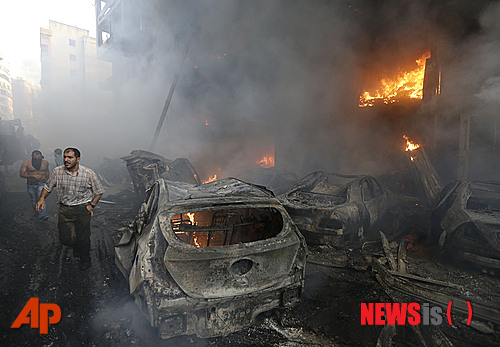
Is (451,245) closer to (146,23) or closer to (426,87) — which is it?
(426,87)

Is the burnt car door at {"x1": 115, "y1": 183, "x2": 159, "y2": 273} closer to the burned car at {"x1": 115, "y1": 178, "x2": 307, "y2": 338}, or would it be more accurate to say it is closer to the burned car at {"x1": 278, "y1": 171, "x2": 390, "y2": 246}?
the burned car at {"x1": 115, "y1": 178, "x2": 307, "y2": 338}

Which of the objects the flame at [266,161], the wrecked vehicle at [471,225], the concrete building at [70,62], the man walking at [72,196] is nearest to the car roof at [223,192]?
the man walking at [72,196]

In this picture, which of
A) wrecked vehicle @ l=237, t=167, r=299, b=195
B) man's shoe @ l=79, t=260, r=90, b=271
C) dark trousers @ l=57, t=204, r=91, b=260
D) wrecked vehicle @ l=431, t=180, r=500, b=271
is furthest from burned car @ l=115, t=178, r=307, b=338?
wrecked vehicle @ l=237, t=167, r=299, b=195

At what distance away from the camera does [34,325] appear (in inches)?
105

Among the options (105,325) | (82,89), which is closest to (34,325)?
(105,325)

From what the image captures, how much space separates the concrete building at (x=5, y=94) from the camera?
3372 centimetres

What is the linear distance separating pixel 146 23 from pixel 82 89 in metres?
23.7

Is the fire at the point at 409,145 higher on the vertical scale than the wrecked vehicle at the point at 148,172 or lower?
higher

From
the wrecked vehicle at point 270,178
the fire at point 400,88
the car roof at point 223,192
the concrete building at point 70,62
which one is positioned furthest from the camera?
the concrete building at point 70,62

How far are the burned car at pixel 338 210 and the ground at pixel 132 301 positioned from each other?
333 mm

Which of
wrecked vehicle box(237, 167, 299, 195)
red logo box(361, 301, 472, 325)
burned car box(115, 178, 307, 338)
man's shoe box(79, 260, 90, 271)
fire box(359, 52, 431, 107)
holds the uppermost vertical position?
fire box(359, 52, 431, 107)

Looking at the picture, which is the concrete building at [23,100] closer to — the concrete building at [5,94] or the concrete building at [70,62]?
the concrete building at [5,94]

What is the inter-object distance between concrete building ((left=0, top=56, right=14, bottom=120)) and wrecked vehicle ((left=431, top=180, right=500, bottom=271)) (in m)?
44.4

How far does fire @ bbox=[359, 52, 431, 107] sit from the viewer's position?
34.4ft
